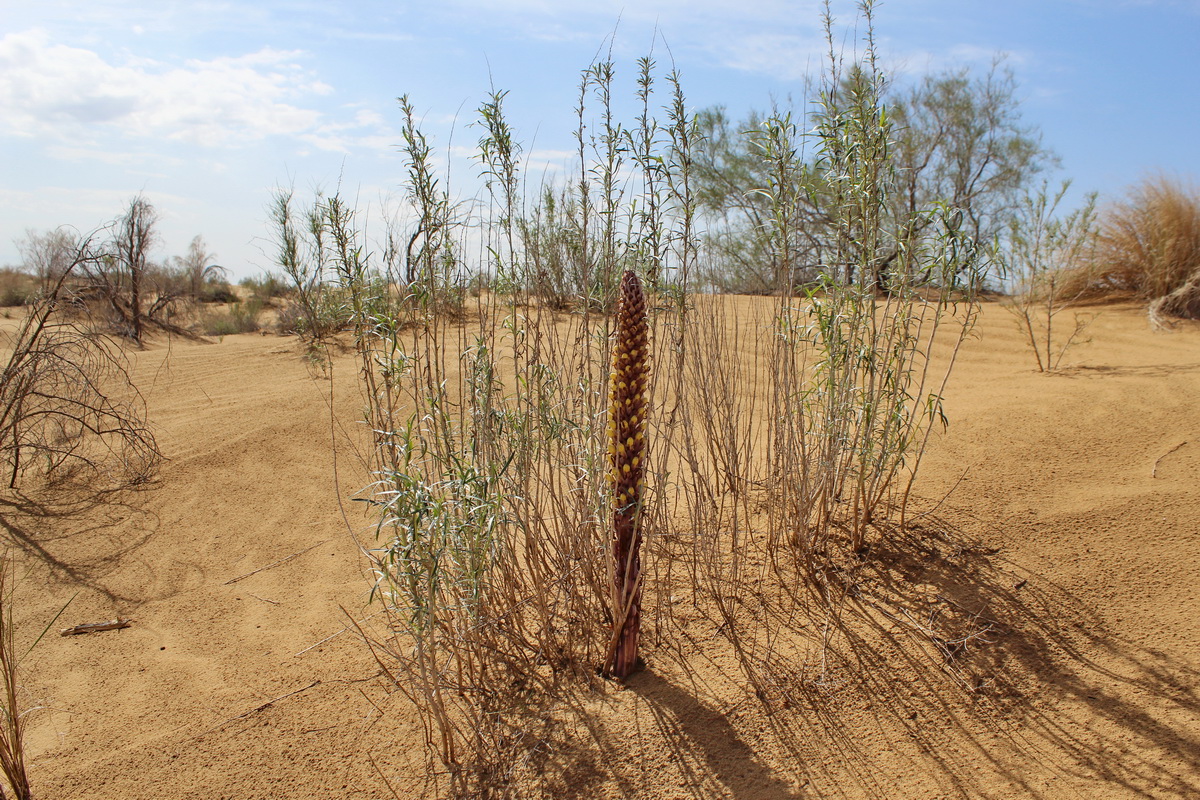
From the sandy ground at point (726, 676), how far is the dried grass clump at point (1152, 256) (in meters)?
3.89

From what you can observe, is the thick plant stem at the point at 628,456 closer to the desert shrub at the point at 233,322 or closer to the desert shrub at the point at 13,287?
the desert shrub at the point at 233,322

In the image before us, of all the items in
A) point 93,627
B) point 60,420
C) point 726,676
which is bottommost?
point 93,627

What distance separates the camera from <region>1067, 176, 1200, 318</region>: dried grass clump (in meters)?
7.71

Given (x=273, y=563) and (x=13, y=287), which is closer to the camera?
(x=273, y=563)

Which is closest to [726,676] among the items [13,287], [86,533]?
[86,533]

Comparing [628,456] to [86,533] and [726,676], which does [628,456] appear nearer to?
[726,676]

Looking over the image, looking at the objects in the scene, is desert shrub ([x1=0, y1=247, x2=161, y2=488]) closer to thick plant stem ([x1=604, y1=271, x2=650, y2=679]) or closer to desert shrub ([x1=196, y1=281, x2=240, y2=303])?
thick plant stem ([x1=604, y1=271, x2=650, y2=679])

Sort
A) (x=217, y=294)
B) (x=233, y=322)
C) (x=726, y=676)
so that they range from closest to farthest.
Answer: (x=726, y=676), (x=233, y=322), (x=217, y=294)

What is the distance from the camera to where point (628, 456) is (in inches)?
87.4

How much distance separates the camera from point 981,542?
307 centimetres

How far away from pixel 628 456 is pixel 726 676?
928 millimetres

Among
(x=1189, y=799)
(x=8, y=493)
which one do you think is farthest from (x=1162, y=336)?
(x=8, y=493)

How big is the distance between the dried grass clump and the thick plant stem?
792 cm

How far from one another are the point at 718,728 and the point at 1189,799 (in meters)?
1.27
